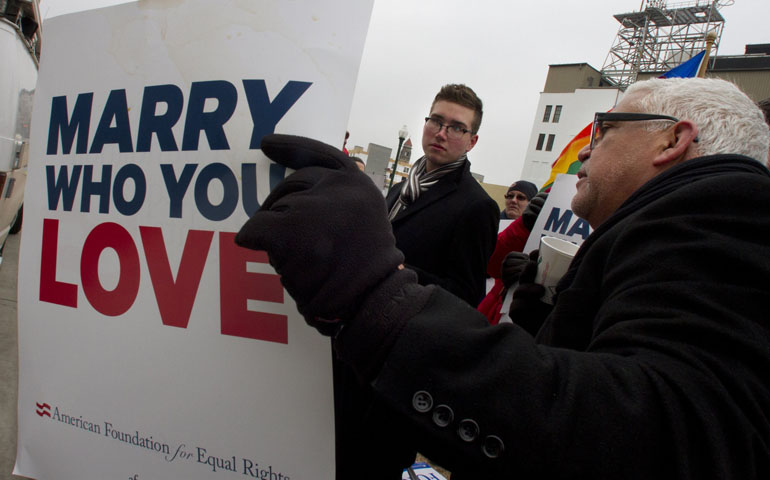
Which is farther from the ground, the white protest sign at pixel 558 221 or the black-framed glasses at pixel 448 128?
the black-framed glasses at pixel 448 128

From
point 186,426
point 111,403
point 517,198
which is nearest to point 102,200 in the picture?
point 111,403

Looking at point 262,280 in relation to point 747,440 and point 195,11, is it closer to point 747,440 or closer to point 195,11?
point 195,11

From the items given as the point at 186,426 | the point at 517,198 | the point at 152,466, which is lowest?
the point at 152,466

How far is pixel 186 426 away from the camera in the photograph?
0.96 metres

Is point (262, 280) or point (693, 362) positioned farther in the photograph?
point (262, 280)

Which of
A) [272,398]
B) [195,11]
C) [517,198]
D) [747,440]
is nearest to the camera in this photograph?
[747,440]

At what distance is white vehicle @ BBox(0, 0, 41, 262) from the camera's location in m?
3.50

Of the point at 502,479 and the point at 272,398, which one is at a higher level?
→ the point at 502,479

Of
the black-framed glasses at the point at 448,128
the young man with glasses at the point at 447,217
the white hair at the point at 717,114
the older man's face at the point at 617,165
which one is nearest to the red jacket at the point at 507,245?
the young man with glasses at the point at 447,217

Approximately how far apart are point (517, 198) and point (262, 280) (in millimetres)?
4186

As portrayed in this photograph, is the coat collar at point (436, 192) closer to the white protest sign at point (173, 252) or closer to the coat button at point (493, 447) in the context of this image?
the white protest sign at point (173, 252)

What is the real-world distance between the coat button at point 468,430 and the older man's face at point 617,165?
2.61ft

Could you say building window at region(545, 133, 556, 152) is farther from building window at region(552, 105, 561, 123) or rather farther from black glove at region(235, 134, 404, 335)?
black glove at region(235, 134, 404, 335)

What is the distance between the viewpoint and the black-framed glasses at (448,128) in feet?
8.07
